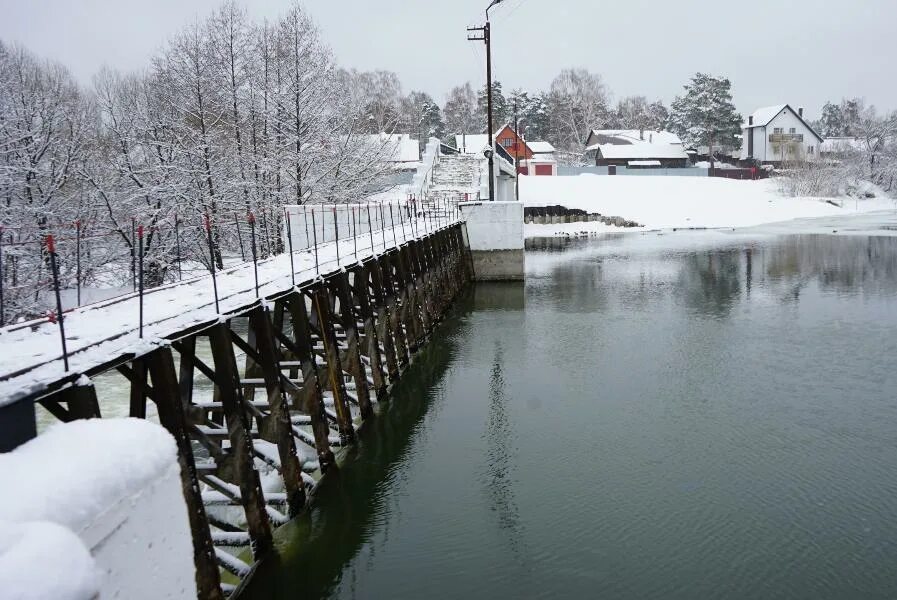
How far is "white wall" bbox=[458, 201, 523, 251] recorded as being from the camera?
3139 cm

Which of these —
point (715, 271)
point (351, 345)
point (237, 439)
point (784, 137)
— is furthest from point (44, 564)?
point (784, 137)

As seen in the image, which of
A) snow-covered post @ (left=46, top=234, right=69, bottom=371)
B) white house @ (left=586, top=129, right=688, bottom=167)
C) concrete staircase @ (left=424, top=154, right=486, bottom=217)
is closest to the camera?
snow-covered post @ (left=46, top=234, right=69, bottom=371)

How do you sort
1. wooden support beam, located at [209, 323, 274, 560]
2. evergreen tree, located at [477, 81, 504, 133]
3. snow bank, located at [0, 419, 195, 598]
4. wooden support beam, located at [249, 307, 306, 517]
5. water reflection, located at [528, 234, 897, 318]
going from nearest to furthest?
snow bank, located at [0, 419, 195, 598], wooden support beam, located at [209, 323, 274, 560], wooden support beam, located at [249, 307, 306, 517], water reflection, located at [528, 234, 897, 318], evergreen tree, located at [477, 81, 504, 133]

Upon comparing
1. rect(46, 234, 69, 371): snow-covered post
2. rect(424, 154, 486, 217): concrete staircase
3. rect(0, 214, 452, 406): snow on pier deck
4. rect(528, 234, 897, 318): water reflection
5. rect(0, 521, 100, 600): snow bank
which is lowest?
rect(528, 234, 897, 318): water reflection

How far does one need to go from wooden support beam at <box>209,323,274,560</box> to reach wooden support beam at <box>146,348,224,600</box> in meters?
1.25

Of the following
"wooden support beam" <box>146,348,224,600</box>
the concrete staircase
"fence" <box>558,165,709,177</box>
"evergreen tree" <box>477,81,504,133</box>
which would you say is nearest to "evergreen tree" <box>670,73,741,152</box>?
"fence" <box>558,165,709,177</box>

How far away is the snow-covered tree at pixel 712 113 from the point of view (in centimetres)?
8819

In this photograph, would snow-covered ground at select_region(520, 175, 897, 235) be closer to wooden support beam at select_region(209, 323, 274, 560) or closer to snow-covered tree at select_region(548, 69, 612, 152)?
snow-covered tree at select_region(548, 69, 612, 152)

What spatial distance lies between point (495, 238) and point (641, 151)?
60976 millimetres

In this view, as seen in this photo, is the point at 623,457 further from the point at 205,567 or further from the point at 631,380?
the point at 205,567

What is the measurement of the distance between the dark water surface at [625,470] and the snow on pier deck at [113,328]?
3135 millimetres

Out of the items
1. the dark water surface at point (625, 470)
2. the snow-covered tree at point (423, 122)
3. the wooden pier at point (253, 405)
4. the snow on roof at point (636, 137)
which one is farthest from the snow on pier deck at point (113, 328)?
the snow-covered tree at point (423, 122)

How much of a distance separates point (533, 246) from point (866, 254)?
19247 mm

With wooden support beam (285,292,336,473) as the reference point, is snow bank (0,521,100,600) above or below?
above
